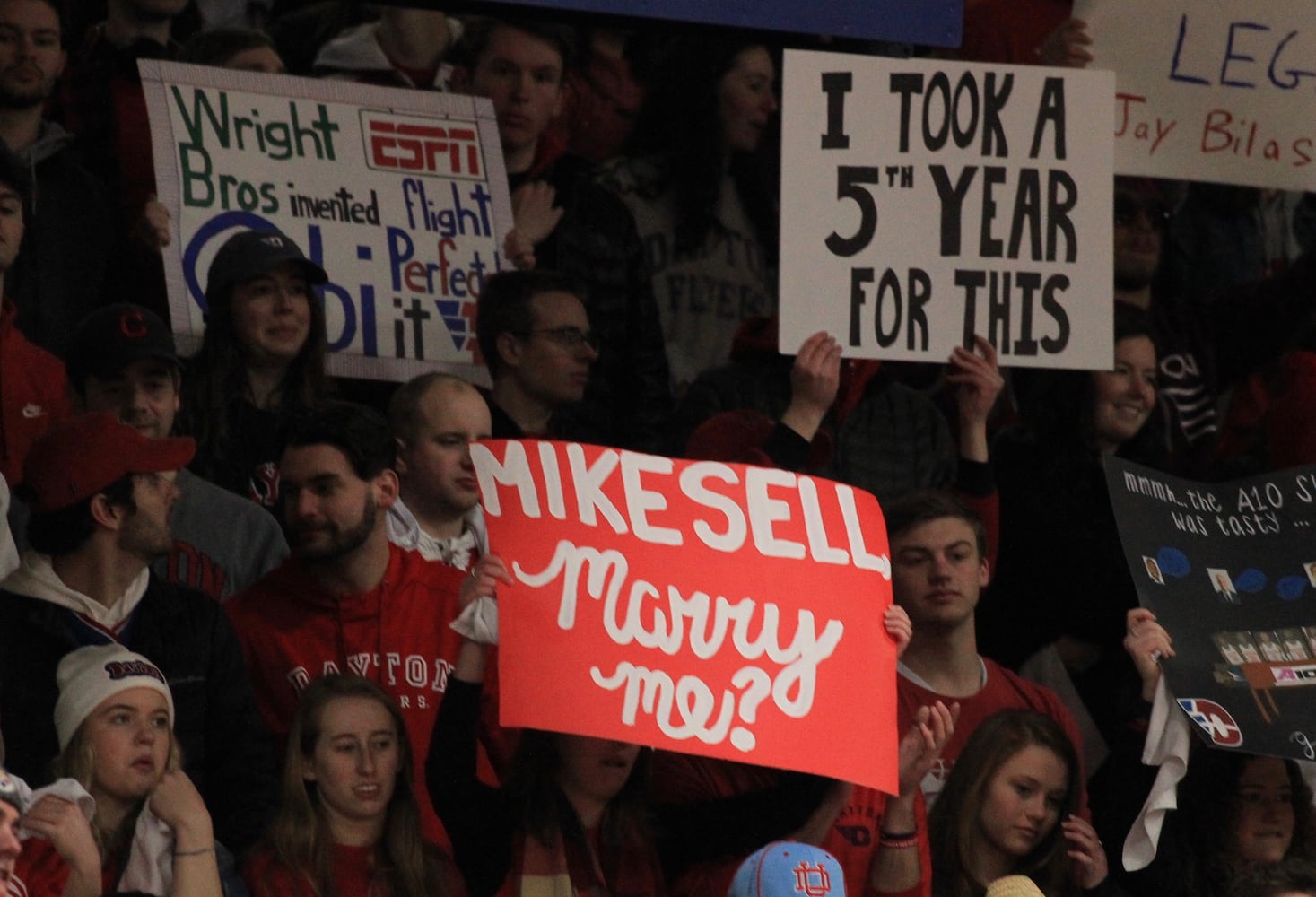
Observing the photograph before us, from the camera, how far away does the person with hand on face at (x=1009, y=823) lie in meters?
6.30

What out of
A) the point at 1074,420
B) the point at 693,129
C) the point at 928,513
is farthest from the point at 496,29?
the point at 928,513

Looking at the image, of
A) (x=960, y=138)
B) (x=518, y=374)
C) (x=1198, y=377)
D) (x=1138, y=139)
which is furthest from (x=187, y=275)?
(x=1198, y=377)

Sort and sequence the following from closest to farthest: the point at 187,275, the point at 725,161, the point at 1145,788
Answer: the point at 1145,788 → the point at 187,275 → the point at 725,161

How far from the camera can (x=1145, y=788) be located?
6.62 meters

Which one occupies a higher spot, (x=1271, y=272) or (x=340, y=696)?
(x=1271, y=272)

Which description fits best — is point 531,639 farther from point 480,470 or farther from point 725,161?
point 725,161

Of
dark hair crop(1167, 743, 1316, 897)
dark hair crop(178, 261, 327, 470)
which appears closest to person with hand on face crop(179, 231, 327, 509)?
dark hair crop(178, 261, 327, 470)

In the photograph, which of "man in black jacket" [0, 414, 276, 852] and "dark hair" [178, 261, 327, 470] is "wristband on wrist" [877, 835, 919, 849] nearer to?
"man in black jacket" [0, 414, 276, 852]

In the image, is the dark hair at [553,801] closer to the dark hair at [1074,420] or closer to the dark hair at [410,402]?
the dark hair at [410,402]

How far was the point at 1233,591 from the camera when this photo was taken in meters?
6.78

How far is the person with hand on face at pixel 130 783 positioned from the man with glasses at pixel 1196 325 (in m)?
3.79

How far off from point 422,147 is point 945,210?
169 cm

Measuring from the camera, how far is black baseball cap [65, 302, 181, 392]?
6.65m

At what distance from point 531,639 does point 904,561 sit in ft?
4.00
